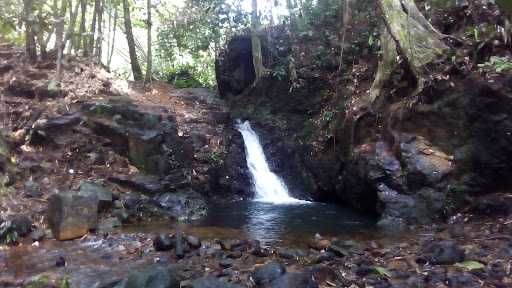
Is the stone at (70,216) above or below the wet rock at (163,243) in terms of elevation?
above

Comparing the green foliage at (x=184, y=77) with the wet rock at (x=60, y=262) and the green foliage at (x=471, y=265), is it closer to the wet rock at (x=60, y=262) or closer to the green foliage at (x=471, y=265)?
the wet rock at (x=60, y=262)

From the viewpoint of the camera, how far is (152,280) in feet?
14.8

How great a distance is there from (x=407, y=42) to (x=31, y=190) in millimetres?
8352

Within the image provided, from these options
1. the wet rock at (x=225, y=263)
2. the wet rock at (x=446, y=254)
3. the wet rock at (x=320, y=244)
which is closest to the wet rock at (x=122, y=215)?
the wet rock at (x=225, y=263)

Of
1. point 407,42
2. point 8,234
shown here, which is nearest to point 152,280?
point 8,234

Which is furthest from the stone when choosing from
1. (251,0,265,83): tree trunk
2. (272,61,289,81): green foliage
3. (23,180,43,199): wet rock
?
(251,0,265,83): tree trunk

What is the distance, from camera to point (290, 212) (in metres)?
9.86

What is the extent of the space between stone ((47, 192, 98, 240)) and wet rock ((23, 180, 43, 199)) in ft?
3.20

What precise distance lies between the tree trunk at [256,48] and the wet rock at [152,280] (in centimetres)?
1156

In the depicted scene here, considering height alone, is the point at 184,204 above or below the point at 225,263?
above

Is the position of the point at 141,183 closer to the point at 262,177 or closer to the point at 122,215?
the point at 122,215

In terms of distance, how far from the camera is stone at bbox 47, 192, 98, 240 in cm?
726

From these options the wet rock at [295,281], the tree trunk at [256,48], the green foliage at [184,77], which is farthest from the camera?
the green foliage at [184,77]

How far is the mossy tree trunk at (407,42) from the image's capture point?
8797 millimetres
